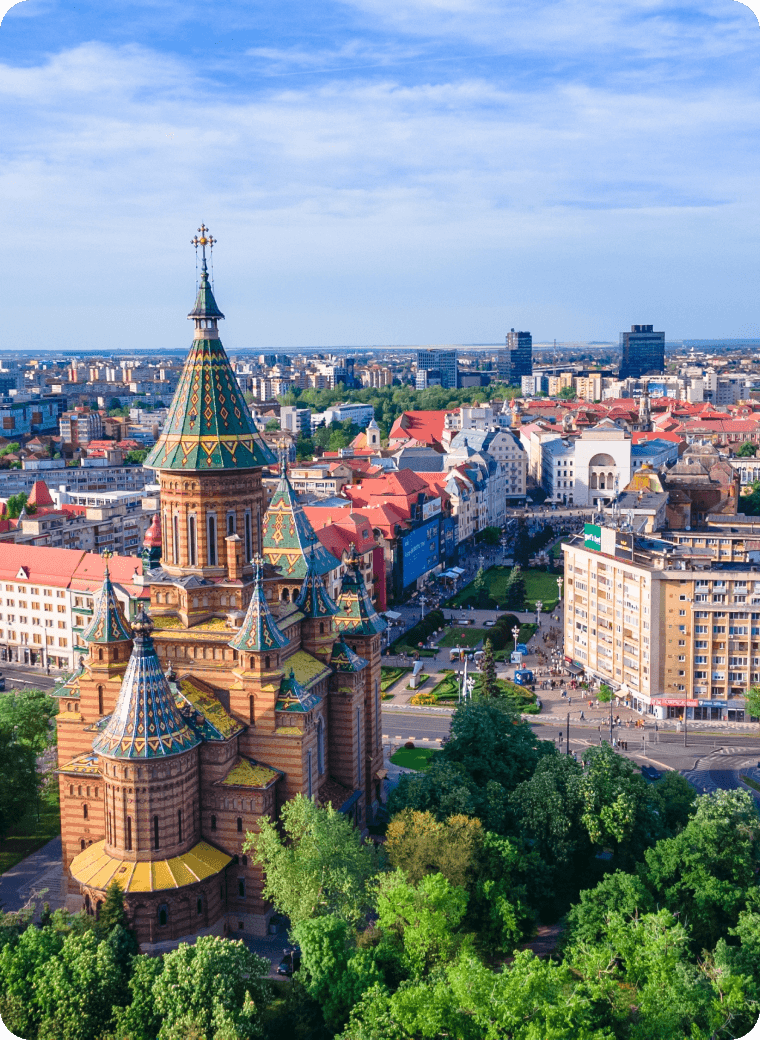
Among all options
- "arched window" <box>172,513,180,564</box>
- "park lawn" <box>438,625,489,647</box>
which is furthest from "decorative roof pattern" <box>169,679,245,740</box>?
"park lawn" <box>438,625,489,647</box>

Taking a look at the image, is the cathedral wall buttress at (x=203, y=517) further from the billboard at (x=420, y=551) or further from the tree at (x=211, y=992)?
the billboard at (x=420, y=551)

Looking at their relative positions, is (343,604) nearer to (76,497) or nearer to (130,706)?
(130,706)

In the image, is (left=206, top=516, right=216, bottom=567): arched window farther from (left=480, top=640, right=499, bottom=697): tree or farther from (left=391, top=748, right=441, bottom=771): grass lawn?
(left=480, top=640, right=499, bottom=697): tree

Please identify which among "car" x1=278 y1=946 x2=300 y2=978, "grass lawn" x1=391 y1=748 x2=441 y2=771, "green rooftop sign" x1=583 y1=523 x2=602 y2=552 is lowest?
"grass lawn" x1=391 y1=748 x2=441 y2=771

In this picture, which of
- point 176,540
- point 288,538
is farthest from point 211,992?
point 288,538

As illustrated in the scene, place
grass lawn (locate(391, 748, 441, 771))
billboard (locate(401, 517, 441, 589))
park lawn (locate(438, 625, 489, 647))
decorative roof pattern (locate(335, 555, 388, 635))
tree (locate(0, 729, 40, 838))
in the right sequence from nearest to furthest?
1. tree (locate(0, 729, 40, 838))
2. decorative roof pattern (locate(335, 555, 388, 635))
3. grass lawn (locate(391, 748, 441, 771))
4. park lawn (locate(438, 625, 489, 647))
5. billboard (locate(401, 517, 441, 589))

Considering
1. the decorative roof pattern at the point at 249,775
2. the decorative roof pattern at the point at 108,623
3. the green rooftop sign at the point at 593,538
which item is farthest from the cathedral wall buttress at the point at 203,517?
the green rooftop sign at the point at 593,538

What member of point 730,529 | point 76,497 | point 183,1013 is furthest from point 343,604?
point 76,497
